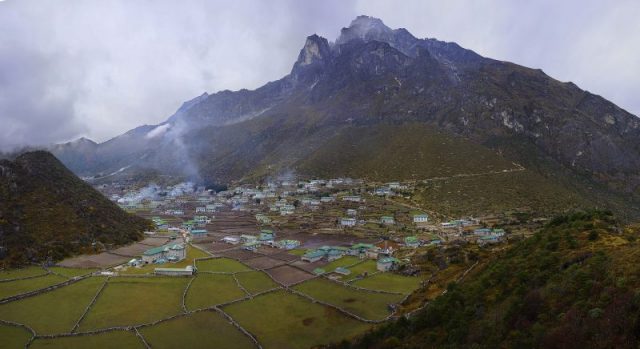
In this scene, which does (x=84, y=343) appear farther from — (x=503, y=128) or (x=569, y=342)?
(x=503, y=128)

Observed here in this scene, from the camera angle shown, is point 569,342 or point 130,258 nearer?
point 569,342

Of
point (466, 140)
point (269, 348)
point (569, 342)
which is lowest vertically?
point (269, 348)

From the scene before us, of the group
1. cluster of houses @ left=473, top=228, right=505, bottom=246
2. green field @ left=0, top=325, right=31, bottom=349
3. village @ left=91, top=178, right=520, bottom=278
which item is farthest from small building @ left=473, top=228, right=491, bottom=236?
green field @ left=0, top=325, right=31, bottom=349

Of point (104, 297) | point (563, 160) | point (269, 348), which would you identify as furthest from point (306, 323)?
point (563, 160)

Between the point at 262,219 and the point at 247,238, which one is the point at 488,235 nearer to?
the point at 247,238

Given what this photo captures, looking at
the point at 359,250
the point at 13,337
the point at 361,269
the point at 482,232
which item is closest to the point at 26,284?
the point at 13,337

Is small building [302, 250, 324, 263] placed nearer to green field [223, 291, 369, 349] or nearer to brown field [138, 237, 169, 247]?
green field [223, 291, 369, 349]

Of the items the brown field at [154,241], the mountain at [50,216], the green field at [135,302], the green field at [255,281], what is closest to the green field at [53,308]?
the green field at [135,302]

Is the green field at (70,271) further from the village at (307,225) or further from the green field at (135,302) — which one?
the green field at (135,302)
